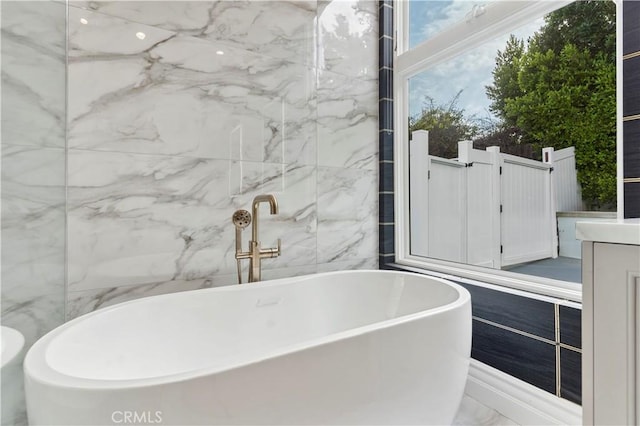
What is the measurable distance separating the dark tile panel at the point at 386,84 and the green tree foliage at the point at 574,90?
2.39 ft

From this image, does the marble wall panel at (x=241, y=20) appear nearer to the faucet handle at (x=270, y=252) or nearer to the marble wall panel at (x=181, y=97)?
the marble wall panel at (x=181, y=97)

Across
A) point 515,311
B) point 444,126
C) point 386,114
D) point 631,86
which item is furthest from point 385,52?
point 515,311

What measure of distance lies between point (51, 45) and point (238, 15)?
0.86 m

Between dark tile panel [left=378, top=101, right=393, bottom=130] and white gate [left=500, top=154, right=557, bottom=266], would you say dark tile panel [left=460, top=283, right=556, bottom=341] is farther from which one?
dark tile panel [left=378, top=101, right=393, bottom=130]

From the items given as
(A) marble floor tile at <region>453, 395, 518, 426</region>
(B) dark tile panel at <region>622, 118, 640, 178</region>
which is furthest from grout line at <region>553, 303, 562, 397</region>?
(B) dark tile panel at <region>622, 118, 640, 178</region>

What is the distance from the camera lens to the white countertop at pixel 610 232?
54 cm

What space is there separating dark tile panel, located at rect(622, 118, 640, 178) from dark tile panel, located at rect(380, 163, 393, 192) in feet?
3.98

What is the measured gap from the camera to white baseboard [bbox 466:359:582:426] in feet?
4.41

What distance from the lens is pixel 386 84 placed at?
2258 millimetres

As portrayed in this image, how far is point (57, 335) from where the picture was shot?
3.09ft

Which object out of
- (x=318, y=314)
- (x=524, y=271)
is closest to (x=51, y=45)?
(x=318, y=314)

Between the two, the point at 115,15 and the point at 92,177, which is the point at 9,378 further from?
the point at 115,15

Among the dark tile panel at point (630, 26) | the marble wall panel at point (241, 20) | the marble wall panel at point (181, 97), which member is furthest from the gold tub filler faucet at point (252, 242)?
the dark tile panel at point (630, 26)

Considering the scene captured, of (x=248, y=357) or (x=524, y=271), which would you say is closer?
(x=248, y=357)
